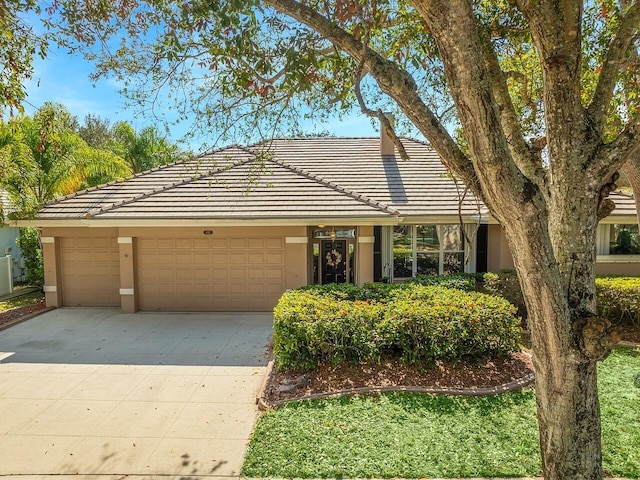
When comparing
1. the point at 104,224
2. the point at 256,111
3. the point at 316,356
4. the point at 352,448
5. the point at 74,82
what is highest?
the point at 74,82

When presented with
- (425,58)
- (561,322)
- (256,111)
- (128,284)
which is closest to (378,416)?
(561,322)

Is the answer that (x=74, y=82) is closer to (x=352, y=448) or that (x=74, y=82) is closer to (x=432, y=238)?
(x=352, y=448)

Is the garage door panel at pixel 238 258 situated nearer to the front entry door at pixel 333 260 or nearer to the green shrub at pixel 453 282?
the front entry door at pixel 333 260

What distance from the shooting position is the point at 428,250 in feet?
43.0

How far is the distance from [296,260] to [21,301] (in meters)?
10.0

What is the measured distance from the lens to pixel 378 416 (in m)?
5.60

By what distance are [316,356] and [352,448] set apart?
7.01 ft

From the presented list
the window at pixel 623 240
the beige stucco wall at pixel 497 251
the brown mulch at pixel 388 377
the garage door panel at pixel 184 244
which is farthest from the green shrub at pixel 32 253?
the window at pixel 623 240

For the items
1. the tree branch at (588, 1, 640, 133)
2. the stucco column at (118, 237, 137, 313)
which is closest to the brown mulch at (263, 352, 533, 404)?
the tree branch at (588, 1, 640, 133)

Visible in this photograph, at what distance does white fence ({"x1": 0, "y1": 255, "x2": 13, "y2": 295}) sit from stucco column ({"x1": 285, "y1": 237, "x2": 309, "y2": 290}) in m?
11.1

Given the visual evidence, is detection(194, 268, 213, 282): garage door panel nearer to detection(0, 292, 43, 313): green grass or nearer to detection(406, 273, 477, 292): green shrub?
detection(406, 273, 477, 292): green shrub

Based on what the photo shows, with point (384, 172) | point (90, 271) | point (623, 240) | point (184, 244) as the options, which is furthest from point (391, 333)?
point (623, 240)

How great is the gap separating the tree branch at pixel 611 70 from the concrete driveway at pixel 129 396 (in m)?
5.35

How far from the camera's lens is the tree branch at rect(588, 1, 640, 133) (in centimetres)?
371
